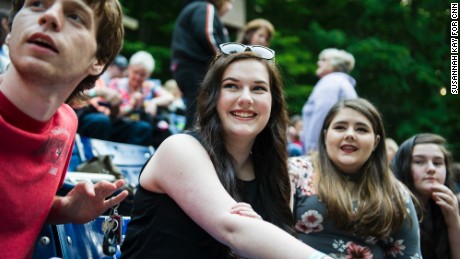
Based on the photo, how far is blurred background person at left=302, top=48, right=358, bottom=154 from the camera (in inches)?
248

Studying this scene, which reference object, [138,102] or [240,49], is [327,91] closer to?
[138,102]

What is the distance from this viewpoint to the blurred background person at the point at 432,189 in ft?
12.8

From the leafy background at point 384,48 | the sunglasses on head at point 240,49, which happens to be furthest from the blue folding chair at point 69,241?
the leafy background at point 384,48

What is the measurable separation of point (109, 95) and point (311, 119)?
228cm

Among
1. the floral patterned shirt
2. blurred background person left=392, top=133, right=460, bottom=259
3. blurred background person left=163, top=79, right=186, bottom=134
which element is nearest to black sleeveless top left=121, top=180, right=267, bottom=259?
the floral patterned shirt

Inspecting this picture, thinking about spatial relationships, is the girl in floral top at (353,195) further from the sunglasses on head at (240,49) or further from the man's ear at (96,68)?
the man's ear at (96,68)

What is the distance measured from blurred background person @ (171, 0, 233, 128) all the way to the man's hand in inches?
128

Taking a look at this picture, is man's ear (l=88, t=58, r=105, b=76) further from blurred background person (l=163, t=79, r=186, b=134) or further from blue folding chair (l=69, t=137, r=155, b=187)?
blurred background person (l=163, t=79, r=186, b=134)

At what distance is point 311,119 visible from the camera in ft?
21.6

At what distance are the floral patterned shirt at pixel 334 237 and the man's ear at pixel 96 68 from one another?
175 centimetres

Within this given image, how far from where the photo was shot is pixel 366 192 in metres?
3.54

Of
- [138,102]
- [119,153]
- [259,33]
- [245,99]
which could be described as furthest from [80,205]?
[138,102]

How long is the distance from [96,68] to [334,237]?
6.22 ft

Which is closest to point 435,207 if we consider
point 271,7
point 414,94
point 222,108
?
point 222,108
